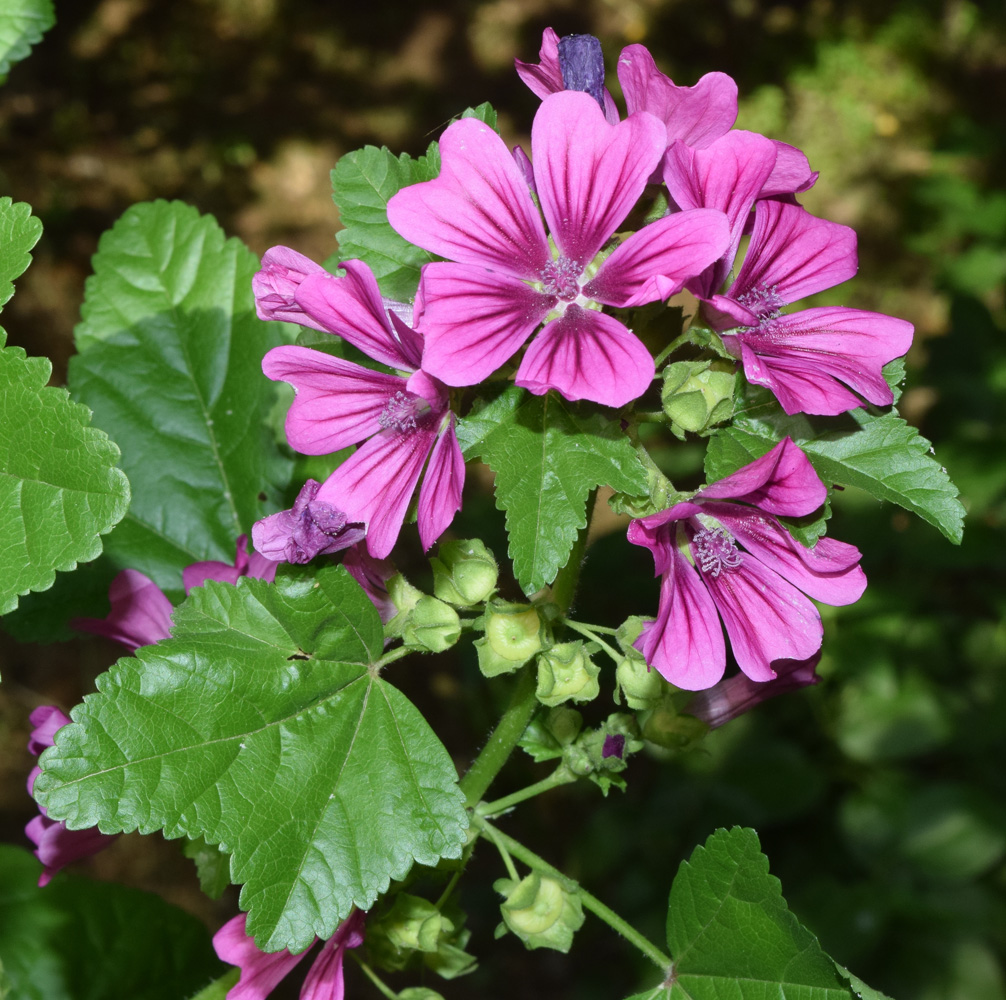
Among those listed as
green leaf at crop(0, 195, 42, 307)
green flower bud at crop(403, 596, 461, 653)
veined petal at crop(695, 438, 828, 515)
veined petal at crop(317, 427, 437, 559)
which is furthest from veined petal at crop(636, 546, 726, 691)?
green leaf at crop(0, 195, 42, 307)

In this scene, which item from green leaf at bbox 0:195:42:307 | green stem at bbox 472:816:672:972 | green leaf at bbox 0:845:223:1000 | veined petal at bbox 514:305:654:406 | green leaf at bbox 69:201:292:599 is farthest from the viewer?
green leaf at bbox 0:845:223:1000

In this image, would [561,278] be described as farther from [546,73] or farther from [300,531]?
[300,531]

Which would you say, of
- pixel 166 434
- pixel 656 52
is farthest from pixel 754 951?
pixel 656 52

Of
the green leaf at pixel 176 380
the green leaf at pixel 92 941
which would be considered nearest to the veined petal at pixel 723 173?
the green leaf at pixel 176 380

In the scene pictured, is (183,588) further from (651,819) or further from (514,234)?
(651,819)

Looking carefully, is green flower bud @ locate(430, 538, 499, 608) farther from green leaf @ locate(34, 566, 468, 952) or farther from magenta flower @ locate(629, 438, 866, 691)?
magenta flower @ locate(629, 438, 866, 691)

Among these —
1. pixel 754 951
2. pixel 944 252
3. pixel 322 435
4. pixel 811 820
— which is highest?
pixel 322 435

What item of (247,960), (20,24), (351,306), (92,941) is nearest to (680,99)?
(351,306)
